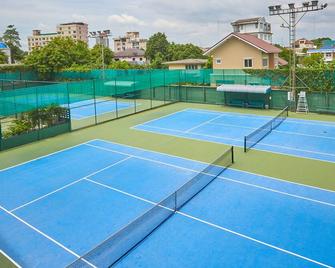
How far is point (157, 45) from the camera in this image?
87250mm

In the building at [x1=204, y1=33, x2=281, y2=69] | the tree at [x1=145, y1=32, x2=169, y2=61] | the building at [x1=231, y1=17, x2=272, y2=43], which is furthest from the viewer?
the tree at [x1=145, y1=32, x2=169, y2=61]

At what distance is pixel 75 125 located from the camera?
78.1 feet

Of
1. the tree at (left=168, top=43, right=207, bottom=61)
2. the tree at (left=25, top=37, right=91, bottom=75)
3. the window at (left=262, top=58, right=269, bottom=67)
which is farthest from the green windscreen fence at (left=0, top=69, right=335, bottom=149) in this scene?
the tree at (left=168, top=43, right=207, bottom=61)

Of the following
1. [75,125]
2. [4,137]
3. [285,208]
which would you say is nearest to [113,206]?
[285,208]

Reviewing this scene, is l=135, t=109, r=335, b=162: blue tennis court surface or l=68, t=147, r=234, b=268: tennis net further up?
l=135, t=109, r=335, b=162: blue tennis court surface

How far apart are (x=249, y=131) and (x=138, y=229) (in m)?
13.2

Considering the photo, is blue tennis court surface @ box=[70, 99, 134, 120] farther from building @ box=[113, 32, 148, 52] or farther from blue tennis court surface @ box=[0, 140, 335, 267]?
building @ box=[113, 32, 148, 52]

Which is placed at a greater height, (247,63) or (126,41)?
(126,41)

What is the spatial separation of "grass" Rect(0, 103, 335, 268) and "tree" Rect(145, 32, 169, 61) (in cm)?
6498

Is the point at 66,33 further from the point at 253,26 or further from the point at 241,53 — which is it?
the point at 241,53

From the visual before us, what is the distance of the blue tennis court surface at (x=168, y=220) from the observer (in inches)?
343

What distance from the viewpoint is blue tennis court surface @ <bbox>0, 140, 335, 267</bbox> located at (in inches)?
343

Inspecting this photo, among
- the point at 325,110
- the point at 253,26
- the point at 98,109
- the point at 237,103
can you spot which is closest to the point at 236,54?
the point at 237,103

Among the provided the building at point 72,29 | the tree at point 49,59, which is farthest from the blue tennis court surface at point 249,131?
the building at point 72,29
